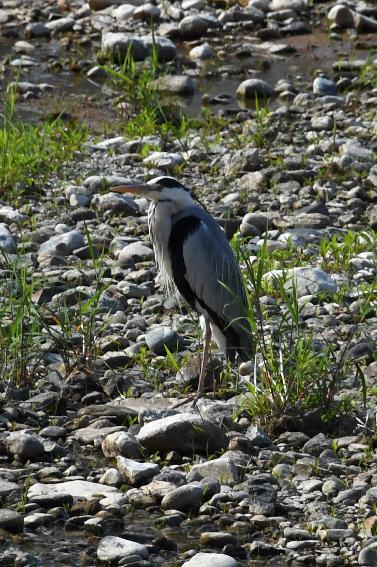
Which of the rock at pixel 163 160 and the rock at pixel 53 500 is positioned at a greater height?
the rock at pixel 53 500

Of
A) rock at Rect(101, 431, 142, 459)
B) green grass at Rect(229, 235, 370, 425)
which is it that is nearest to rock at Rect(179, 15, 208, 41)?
green grass at Rect(229, 235, 370, 425)

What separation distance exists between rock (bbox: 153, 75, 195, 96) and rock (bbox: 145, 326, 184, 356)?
525 centimetres

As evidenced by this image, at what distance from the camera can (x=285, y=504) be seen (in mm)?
5195

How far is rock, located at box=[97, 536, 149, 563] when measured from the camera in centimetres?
475

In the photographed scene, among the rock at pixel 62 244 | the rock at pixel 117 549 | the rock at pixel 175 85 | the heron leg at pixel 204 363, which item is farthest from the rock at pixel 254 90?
the rock at pixel 117 549

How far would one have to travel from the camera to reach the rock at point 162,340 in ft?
22.3

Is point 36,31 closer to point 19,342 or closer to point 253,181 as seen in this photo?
point 253,181

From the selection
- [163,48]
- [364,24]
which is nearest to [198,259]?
[163,48]

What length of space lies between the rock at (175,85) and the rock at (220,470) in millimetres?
6766

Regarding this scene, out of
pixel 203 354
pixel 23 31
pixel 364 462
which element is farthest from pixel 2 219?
pixel 23 31

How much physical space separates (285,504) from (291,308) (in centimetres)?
97

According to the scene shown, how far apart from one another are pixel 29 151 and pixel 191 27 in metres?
4.52

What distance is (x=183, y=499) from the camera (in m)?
5.18

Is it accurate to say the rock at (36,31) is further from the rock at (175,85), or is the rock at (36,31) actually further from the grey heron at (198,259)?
the grey heron at (198,259)
